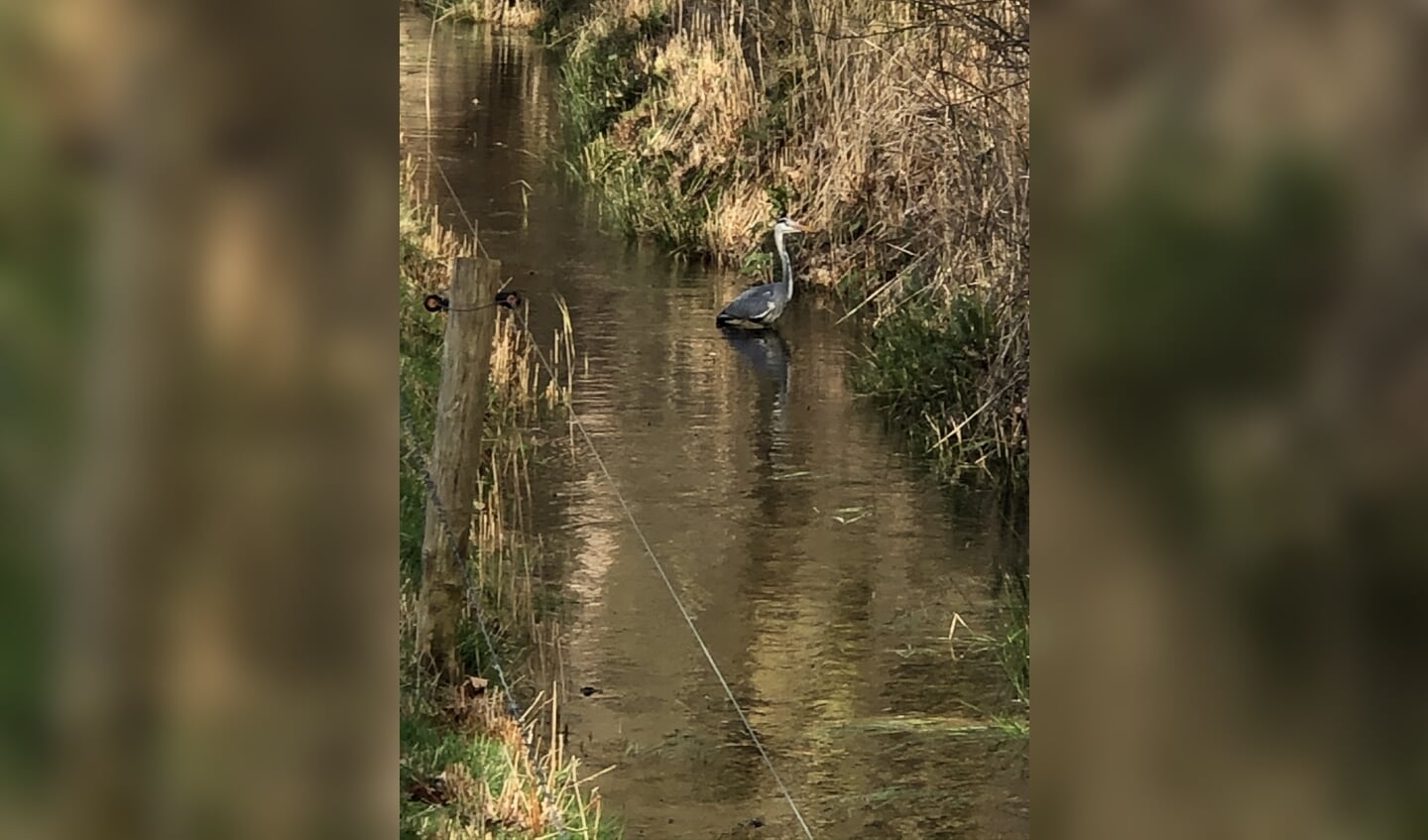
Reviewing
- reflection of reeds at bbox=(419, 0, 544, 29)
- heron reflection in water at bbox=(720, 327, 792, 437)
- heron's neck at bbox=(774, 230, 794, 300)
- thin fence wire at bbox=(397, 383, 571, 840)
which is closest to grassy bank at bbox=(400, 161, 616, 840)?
thin fence wire at bbox=(397, 383, 571, 840)

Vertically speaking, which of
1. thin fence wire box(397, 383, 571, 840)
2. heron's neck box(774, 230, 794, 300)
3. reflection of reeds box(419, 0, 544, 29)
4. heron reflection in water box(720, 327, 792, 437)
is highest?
reflection of reeds box(419, 0, 544, 29)

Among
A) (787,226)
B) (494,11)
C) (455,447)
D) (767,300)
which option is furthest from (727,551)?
(494,11)

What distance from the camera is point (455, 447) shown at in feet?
13.6

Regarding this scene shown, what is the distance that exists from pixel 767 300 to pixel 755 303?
6 centimetres

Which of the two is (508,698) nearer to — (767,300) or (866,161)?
(767,300)

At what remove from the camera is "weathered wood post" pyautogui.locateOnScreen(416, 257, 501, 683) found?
3979 mm

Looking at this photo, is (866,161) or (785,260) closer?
(785,260)

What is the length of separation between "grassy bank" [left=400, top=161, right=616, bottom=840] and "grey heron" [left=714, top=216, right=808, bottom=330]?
85 centimetres

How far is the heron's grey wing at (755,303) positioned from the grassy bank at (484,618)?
86 cm
